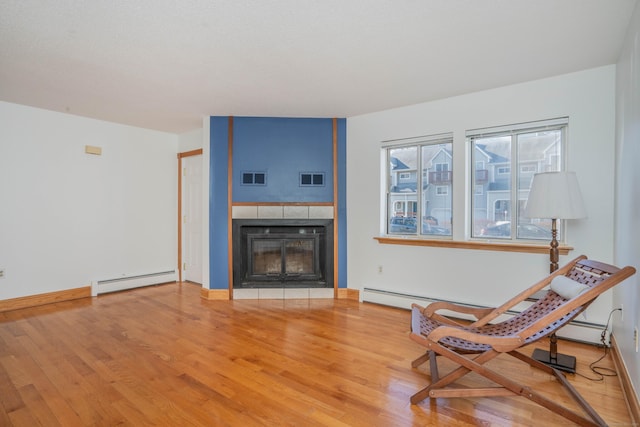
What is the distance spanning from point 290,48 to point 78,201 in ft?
12.5

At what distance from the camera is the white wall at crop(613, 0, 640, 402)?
80.3 inches

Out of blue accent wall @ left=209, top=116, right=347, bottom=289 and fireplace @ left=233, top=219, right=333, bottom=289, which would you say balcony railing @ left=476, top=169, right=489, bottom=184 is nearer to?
blue accent wall @ left=209, top=116, right=347, bottom=289

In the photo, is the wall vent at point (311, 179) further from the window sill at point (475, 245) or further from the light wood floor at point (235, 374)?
the light wood floor at point (235, 374)

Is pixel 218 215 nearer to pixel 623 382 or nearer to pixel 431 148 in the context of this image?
pixel 431 148

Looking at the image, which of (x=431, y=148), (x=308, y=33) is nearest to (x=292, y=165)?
(x=431, y=148)

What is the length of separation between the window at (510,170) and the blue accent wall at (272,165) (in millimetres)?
1690

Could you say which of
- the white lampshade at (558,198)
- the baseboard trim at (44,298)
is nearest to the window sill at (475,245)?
the white lampshade at (558,198)

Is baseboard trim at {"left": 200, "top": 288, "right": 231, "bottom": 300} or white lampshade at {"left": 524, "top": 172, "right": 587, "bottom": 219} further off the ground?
white lampshade at {"left": 524, "top": 172, "right": 587, "bottom": 219}

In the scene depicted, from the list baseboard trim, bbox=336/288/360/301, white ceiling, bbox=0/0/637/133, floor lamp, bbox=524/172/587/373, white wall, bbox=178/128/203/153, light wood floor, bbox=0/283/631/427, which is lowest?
light wood floor, bbox=0/283/631/427

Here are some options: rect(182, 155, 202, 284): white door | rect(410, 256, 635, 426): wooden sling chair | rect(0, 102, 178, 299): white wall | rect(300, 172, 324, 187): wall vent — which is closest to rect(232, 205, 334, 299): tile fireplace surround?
rect(300, 172, 324, 187): wall vent

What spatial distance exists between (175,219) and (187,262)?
756 millimetres

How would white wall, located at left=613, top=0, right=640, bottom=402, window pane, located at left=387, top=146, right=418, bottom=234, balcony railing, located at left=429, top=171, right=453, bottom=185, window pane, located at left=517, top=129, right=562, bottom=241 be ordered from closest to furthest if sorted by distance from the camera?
white wall, located at left=613, top=0, right=640, bottom=402 < window pane, located at left=517, top=129, right=562, bottom=241 < balcony railing, located at left=429, top=171, right=453, bottom=185 < window pane, located at left=387, top=146, right=418, bottom=234

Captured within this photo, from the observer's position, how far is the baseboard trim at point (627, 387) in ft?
6.26

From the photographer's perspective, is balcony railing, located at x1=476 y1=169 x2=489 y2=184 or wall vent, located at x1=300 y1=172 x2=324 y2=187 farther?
wall vent, located at x1=300 y1=172 x2=324 y2=187
